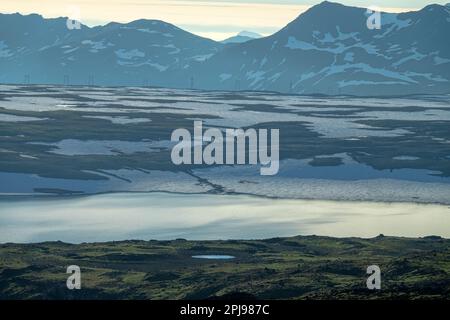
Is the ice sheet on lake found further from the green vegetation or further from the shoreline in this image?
the green vegetation

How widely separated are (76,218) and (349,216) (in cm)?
2231

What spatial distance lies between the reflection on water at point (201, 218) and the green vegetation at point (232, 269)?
24.6 feet

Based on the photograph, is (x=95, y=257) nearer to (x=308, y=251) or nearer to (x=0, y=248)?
(x=0, y=248)

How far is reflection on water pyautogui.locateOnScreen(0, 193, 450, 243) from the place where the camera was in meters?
89.2

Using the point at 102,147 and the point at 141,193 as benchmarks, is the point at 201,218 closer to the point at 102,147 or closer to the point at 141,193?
the point at 141,193

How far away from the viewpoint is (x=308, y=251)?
3078 inches

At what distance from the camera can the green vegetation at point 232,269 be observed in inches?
2328

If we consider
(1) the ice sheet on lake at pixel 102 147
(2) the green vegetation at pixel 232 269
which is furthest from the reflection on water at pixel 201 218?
(1) the ice sheet on lake at pixel 102 147

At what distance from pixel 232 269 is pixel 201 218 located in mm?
29497

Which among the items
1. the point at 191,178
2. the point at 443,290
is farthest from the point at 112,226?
the point at 443,290

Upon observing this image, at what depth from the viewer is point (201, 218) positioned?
321ft

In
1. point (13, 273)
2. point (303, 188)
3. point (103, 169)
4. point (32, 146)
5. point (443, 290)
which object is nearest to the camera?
point (443, 290)

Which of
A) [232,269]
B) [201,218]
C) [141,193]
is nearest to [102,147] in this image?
[141,193]

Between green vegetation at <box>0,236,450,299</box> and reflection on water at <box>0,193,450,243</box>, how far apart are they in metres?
7.51
